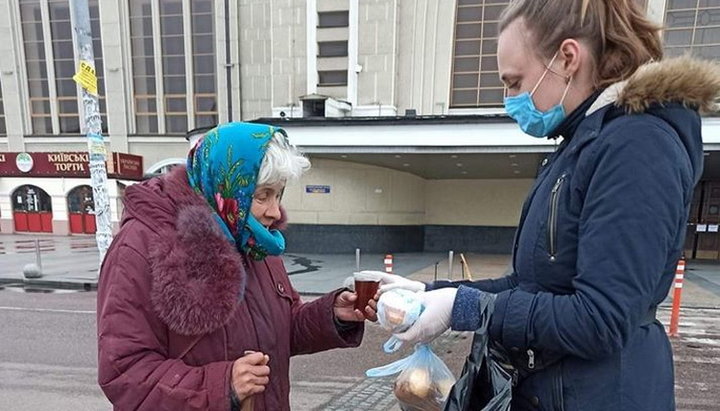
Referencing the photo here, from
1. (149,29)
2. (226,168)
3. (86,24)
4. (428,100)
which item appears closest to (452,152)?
(428,100)

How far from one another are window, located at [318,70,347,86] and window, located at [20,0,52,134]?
14.4 m

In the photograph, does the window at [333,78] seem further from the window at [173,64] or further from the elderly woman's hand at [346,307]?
the elderly woman's hand at [346,307]

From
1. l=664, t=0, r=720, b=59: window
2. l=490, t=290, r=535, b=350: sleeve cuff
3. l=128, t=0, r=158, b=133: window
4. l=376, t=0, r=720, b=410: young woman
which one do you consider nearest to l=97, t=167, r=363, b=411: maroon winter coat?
l=376, t=0, r=720, b=410: young woman

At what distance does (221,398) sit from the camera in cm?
125

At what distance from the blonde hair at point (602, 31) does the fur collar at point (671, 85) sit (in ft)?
0.26

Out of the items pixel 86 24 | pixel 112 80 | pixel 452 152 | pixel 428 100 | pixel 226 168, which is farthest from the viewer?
pixel 112 80

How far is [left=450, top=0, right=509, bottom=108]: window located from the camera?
16078mm

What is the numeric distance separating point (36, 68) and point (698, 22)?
93.2ft

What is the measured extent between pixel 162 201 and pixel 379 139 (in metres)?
10.8

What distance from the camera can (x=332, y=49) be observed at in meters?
16.3

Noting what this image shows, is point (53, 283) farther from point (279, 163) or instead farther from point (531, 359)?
point (531, 359)

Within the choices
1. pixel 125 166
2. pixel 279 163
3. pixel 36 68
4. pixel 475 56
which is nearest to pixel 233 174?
pixel 279 163

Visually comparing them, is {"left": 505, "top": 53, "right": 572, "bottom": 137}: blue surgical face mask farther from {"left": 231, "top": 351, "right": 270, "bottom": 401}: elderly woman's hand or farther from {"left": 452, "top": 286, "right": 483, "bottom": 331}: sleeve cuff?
{"left": 231, "top": 351, "right": 270, "bottom": 401}: elderly woman's hand

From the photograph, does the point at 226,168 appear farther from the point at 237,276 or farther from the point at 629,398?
the point at 629,398
